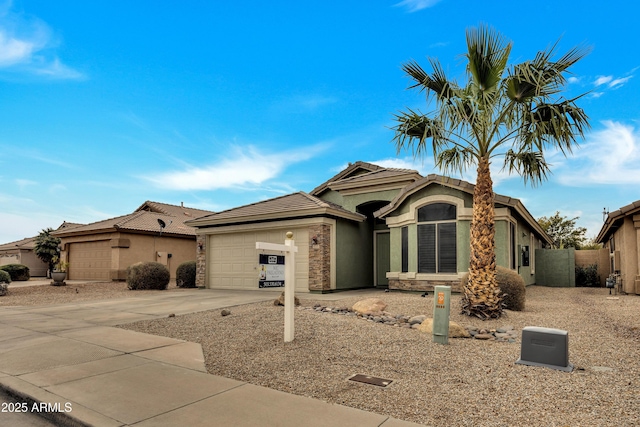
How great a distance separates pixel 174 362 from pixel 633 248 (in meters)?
16.2

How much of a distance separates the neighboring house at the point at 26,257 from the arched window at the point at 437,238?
96.6 ft

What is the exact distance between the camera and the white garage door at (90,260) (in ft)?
78.5

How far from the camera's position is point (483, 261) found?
9375 mm

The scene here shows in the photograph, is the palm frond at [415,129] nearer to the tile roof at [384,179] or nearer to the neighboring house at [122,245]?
the tile roof at [384,179]

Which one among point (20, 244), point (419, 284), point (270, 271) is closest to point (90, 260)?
point (20, 244)

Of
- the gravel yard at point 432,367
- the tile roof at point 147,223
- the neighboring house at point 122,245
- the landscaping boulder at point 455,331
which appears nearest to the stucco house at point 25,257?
the tile roof at point 147,223

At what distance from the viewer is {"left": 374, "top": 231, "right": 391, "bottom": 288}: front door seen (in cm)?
1847

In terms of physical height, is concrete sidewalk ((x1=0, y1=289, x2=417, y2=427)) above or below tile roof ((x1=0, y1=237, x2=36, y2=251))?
below

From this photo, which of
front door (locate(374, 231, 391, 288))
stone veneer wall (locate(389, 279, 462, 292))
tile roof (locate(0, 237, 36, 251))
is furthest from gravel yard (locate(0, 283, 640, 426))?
tile roof (locate(0, 237, 36, 251))

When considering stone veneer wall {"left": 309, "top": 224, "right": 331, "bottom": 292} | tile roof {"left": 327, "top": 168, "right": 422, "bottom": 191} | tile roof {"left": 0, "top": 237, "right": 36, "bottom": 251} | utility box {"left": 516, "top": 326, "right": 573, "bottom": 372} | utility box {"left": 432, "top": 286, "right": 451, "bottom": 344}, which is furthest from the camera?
tile roof {"left": 0, "top": 237, "right": 36, "bottom": 251}

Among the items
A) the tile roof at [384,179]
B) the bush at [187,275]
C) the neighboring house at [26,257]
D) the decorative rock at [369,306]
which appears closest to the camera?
the decorative rock at [369,306]

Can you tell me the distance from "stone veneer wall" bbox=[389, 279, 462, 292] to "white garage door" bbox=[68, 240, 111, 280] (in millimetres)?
17128

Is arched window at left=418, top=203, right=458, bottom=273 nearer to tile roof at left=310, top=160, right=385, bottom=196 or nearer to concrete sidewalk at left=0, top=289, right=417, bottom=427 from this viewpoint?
tile roof at left=310, top=160, right=385, bottom=196

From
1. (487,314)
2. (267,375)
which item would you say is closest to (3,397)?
(267,375)
